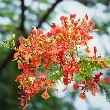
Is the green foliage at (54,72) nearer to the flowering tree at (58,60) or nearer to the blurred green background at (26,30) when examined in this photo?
the flowering tree at (58,60)

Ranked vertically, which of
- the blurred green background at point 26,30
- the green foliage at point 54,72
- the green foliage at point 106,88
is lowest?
the green foliage at point 106,88

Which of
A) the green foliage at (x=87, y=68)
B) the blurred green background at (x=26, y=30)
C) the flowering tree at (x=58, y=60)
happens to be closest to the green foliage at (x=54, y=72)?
the flowering tree at (x=58, y=60)

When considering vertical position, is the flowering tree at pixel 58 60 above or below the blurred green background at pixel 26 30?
below

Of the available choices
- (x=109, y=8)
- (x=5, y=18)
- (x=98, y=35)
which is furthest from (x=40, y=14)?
(x=109, y=8)

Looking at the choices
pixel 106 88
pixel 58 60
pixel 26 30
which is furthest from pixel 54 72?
pixel 26 30

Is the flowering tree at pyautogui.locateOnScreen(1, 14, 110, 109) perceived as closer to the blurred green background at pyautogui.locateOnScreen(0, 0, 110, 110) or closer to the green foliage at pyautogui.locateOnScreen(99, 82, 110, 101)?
the green foliage at pyautogui.locateOnScreen(99, 82, 110, 101)

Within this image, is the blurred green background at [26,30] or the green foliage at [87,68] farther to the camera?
the blurred green background at [26,30]

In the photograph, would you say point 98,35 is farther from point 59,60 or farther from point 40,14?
point 59,60

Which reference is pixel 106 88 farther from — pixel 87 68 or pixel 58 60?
pixel 58 60

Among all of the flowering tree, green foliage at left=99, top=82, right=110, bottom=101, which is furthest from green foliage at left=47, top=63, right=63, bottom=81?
green foliage at left=99, top=82, right=110, bottom=101
